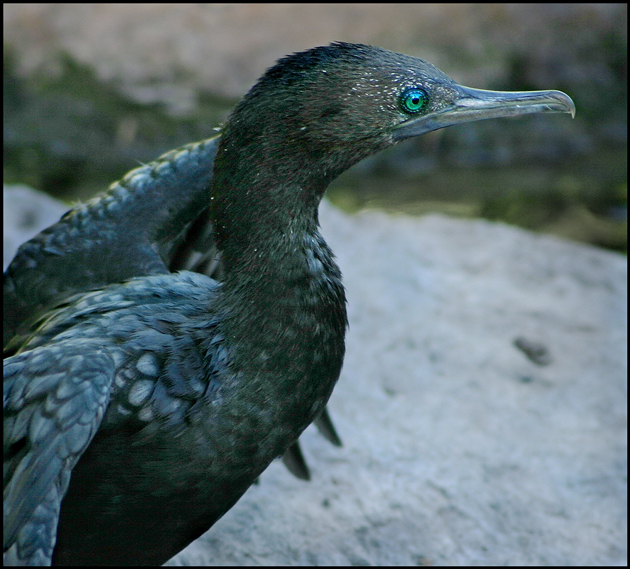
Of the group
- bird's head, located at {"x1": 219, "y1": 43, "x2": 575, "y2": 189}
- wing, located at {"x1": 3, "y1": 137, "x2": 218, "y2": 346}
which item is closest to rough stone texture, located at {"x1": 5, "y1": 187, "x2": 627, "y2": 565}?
wing, located at {"x1": 3, "y1": 137, "x2": 218, "y2": 346}

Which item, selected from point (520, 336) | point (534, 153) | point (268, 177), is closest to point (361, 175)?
point (534, 153)

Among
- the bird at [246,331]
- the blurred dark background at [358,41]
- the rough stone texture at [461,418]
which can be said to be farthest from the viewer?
the blurred dark background at [358,41]

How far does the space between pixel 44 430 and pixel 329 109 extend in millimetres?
1039

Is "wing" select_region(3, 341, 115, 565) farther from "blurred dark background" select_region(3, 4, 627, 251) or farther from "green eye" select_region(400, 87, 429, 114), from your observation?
"blurred dark background" select_region(3, 4, 627, 251)

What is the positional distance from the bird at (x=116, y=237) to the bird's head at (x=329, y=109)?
71 centimetres

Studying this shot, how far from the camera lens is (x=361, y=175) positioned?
22.5 ft

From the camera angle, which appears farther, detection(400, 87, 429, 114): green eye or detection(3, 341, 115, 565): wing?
detection(400, 87, 429, 114): green eye

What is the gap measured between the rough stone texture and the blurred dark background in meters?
1.50

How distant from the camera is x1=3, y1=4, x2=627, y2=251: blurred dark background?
648cm

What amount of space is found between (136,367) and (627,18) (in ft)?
23.4

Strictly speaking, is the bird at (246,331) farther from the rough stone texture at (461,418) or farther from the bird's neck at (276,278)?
the rough stone texture at (461,418)

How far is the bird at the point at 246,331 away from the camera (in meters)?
2.12

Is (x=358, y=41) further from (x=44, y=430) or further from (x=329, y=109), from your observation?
(x=44, y=430)

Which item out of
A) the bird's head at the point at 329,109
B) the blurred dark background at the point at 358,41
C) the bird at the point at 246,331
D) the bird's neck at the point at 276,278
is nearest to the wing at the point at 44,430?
the bird at the point at 246,331
